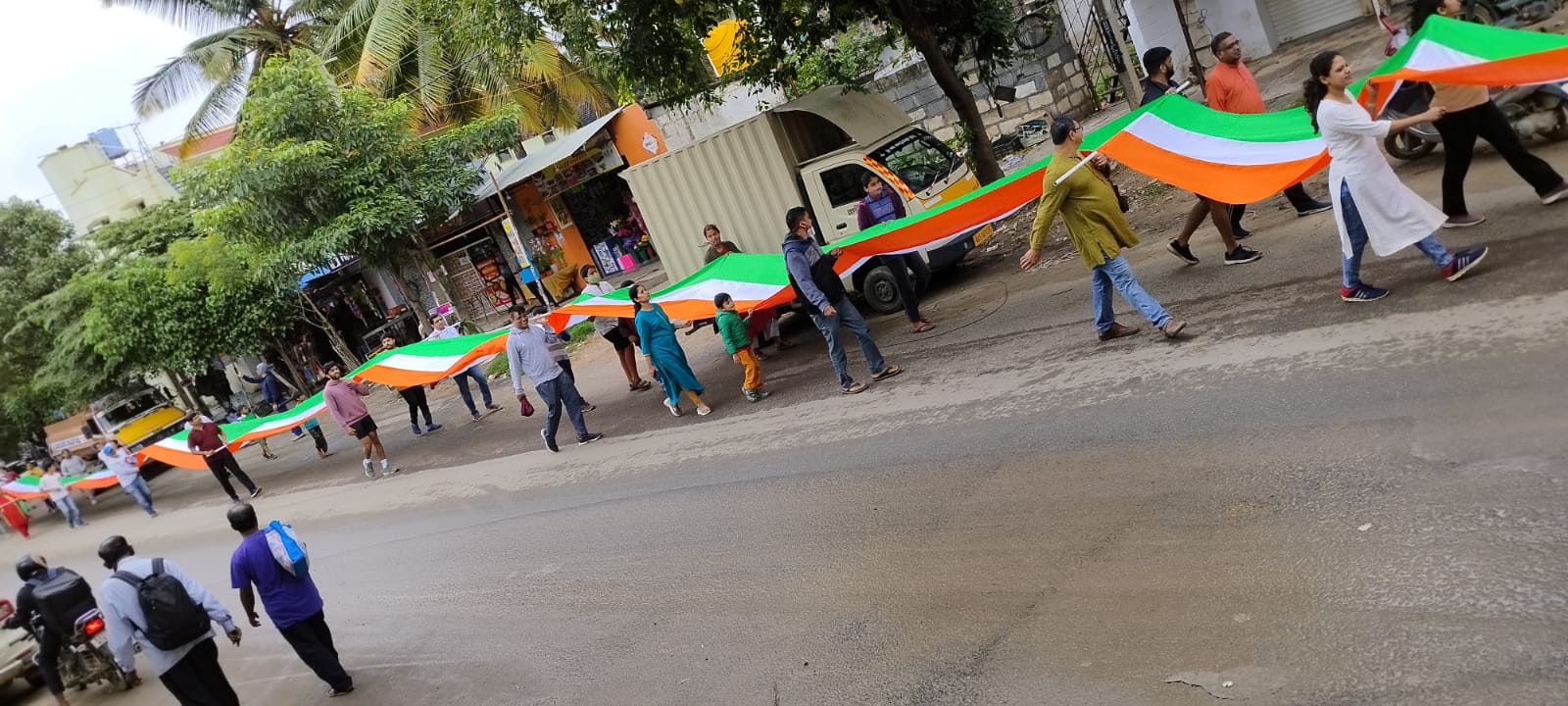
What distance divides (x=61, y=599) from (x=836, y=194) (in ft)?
28.6

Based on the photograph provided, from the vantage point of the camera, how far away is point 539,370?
420 inches

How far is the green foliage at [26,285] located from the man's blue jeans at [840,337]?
1088 inches

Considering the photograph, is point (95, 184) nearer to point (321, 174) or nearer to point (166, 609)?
point (321, 174)

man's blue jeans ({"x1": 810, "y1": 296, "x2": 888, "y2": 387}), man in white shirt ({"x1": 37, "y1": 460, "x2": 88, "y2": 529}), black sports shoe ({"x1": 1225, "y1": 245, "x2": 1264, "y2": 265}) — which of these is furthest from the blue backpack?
man in white shirt ({"x1": 37, "y1": 460, "x2": 88, "y2": 529})

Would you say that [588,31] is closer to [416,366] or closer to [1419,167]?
[416,366]

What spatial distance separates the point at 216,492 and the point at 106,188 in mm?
30648

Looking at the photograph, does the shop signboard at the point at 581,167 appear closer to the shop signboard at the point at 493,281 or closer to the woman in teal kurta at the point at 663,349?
the shop signboard at the point at 493,281

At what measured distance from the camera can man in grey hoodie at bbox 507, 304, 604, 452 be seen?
420 inches

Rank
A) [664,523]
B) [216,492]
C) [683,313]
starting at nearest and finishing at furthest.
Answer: [664,523] < [683,313] < [216,492]

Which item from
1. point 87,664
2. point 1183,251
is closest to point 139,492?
point 87,664

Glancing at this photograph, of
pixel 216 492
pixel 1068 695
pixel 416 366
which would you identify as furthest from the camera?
pixel 216 492

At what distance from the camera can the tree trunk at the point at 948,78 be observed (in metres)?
12.0

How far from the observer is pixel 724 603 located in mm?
5746

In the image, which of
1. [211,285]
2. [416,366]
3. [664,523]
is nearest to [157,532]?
[416,366]
